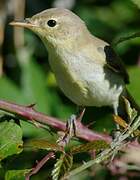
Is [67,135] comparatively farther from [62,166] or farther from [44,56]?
[44,56]

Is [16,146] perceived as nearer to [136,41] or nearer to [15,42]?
[136,41]

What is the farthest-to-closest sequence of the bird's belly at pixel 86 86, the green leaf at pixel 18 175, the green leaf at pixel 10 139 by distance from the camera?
1. the bird's belly at pixel 86 86
2. the green leaf at pixel 10 139
3. the green leaf at pixel 18 175

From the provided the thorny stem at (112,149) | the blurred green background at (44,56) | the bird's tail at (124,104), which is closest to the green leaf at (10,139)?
the thorny stem at (112,149)

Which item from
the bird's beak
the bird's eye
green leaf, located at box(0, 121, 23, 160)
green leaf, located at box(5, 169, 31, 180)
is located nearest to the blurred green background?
the bird's eye

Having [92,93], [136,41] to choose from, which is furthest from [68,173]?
[136,41]

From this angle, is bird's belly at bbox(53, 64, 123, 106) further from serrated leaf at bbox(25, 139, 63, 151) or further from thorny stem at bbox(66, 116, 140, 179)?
serrated leaf at bbox(25, 139, 63, 151)

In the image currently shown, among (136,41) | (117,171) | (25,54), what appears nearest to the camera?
(117,171)

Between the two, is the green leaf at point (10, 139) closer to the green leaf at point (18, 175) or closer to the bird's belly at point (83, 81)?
the green leaf at point (18, 175)
